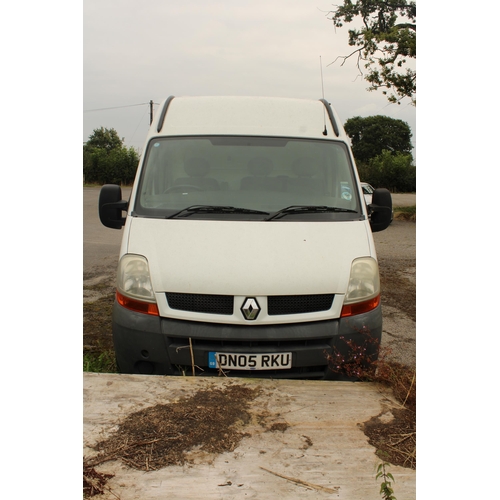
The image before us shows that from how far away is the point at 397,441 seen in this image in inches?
123

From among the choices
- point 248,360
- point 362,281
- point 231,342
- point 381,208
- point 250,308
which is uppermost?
point 381,208

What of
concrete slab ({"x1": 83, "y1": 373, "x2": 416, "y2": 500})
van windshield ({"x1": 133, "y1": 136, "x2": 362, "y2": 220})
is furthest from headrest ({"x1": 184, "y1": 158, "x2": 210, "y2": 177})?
concrete slab ({"x1": 83, "y1": 373, "x2": 416, "y2": 500})

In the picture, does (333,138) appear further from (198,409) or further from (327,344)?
(198,409)

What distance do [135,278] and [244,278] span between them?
83 centimetres

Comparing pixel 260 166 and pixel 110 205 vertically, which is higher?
pixel 260 166

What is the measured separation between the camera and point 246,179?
4691mm

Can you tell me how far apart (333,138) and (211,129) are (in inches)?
45.7

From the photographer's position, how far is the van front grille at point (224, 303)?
150 inches

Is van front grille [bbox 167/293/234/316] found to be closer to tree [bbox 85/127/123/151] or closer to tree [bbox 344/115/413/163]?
tree [bbox 344/115/413/163]

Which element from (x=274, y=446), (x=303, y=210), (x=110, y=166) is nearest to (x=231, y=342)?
(x=274, y=446)

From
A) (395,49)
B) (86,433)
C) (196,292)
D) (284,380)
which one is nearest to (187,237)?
(196,292)

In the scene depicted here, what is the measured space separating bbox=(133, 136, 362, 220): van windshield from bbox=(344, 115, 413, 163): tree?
211ft

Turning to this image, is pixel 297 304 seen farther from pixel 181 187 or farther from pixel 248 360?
pixel 181 187

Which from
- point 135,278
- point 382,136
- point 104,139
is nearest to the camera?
point 135,278
